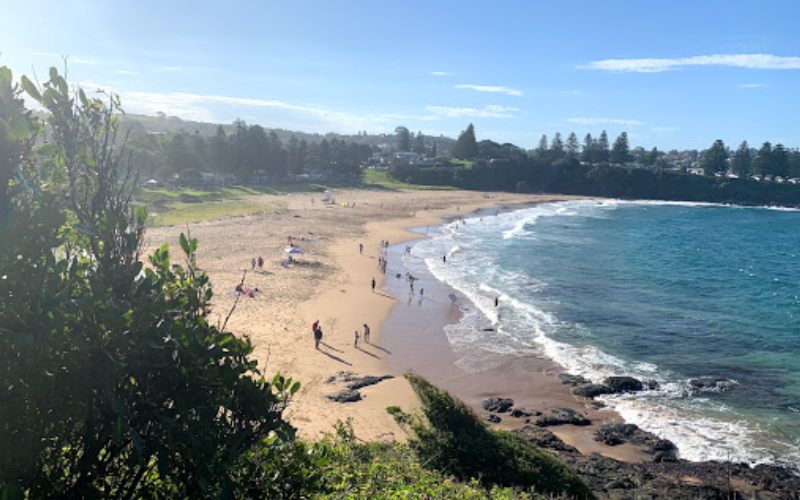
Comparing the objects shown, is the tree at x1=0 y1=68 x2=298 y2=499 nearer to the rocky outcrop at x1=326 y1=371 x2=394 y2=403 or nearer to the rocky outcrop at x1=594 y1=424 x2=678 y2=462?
the rocky outcrop at x1=326 y1=371 x2=394 y2=403

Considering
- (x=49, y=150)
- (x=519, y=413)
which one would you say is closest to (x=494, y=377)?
(x=519, y=413)

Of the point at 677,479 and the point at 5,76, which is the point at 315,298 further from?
the point at 5,76

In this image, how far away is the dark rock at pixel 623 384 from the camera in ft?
58.9

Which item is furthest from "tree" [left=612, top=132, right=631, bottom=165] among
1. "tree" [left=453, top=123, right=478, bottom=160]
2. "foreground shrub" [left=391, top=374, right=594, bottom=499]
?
"foreground shrub" [left=391, top=374, right=594, bottom=499]

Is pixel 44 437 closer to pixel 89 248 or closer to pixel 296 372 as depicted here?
pixel 89 248

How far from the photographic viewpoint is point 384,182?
9788 cm

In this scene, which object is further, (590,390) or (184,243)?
(590,390)

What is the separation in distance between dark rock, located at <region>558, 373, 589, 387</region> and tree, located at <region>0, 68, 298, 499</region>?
16150 mm

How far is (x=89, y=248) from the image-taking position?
3.86 metres

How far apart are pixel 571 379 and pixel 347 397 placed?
25.5 feet

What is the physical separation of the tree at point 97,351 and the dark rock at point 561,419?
43.5 ft

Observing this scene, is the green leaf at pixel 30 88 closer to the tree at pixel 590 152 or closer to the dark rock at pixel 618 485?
the dark rock at pixel 618 485

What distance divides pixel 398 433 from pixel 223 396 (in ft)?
35.9

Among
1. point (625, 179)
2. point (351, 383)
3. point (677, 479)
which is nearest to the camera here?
point (677, 479)
